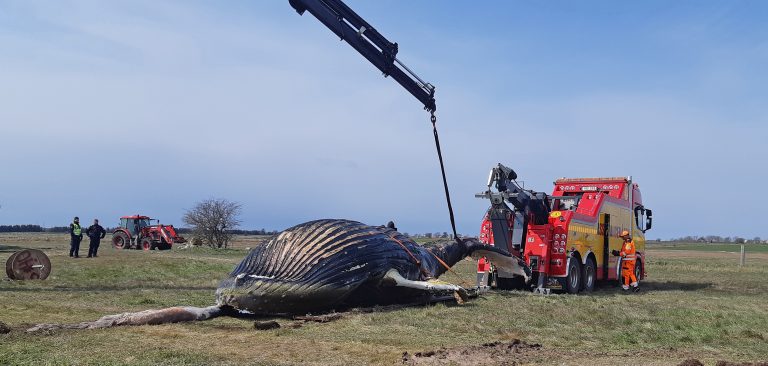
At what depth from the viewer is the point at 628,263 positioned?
57.4 feet

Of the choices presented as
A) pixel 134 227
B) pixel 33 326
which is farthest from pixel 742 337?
pixel 134 227

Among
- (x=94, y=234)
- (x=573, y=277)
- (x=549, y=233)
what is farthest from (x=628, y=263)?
(x=94, y=234)

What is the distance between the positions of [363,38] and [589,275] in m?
7.57

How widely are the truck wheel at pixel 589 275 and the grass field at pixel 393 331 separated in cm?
165

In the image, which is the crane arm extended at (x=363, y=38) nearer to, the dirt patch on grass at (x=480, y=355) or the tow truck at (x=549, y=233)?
the tow truck at (x=549, y=233)

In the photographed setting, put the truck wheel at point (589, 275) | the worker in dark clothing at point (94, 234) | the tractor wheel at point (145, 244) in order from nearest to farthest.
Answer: the truck wheel at point (589, 275)
the worker in dark clothing at point (94, 234)
the tractor wheel at point (145, 244)

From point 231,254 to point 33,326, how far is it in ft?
81.0

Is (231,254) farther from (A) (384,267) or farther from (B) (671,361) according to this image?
(B) (671,361)

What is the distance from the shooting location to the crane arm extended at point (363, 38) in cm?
1341

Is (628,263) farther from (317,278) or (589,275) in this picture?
(317,278)

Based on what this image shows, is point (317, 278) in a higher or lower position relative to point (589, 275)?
lower

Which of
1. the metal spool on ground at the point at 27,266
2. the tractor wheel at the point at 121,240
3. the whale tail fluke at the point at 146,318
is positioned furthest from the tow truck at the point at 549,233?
the tractor wheel at the point at 121,240

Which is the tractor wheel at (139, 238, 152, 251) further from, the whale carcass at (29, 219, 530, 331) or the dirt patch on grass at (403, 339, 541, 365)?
the dirt patch on grass at (403, 339, 541, 365)

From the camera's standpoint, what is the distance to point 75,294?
12.9m
